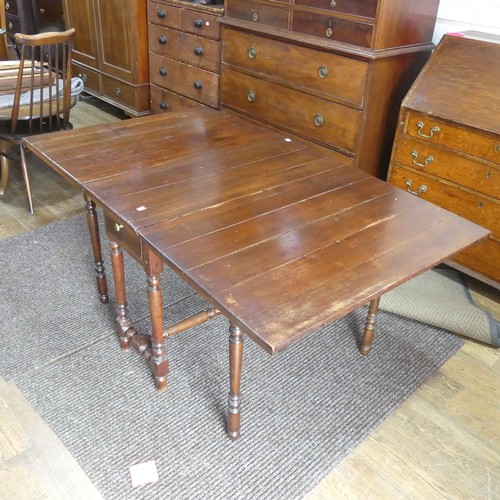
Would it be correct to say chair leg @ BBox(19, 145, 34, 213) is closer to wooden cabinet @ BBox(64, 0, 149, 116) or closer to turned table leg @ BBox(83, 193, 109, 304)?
turned table leg @ BBox(83, 193, 109, 304)

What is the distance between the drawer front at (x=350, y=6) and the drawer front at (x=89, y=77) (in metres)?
2.23

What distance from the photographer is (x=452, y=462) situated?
1.54 m

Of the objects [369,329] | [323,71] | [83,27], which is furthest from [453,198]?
[83,27]

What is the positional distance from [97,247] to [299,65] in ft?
4.32

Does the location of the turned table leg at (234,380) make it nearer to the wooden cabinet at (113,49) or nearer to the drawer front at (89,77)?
the wooden cabinet at (113,49)

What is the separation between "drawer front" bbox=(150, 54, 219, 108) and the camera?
3158 millimetres

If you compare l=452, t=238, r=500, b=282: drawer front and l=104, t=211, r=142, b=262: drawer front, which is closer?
l=104, t=211, r=142, b=262: drawer front

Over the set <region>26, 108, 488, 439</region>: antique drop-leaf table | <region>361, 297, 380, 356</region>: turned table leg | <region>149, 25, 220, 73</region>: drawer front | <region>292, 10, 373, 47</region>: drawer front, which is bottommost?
<region>361, 297, 380, 356</region>: turned table leg

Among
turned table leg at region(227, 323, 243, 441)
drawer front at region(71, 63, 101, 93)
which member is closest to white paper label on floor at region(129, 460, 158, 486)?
turned table leg at region(227, 323, 243, 441)

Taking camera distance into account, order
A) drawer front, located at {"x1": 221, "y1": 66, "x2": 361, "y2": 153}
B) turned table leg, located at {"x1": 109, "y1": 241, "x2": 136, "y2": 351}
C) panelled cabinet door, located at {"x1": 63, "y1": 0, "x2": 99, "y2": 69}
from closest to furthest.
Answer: turned table leg, located at {"x1": 109, "y1": 241, "x2": 136, "y2": 351}, drawer front, located at {"x1": 221, "y1": 66, "x2": 361, "y2": 153}, panelled cabinet door, located at {"x1": 63, "y1": 0, "x2": 99, "y2": 69}

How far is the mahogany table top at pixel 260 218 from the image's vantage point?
1146mm

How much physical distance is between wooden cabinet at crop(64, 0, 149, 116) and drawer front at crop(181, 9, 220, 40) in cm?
50

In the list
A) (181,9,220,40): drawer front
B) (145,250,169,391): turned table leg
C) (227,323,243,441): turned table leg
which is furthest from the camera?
(181,9,220,40): drawer front

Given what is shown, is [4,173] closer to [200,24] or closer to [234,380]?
[200,24]
